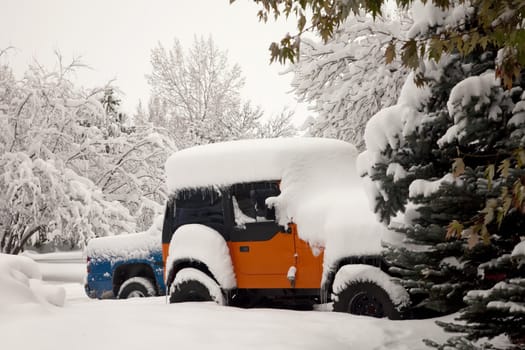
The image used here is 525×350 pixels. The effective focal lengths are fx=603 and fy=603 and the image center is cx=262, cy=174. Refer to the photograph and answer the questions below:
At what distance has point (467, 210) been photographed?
4.98 metres

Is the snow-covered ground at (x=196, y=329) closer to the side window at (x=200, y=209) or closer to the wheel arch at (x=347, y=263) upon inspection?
the wheel arch at (x=347, y=263)

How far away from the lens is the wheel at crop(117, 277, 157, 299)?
33.7 feet

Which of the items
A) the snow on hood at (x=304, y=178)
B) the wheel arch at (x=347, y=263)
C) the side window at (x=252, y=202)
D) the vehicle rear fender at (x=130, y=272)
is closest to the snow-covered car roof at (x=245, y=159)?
the snow on hood at (x=304, y=178)

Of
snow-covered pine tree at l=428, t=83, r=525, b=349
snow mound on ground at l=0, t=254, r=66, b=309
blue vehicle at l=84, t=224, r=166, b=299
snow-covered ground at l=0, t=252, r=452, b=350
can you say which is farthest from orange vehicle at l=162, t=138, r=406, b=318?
snow-covered pine tree at l=428, t=83, r=525, b=349

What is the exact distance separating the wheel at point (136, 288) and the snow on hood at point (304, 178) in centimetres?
253

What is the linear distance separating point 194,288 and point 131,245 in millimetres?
3146

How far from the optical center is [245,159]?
7.88m

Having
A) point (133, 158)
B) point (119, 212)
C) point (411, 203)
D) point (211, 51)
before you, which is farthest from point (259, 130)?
point (411, 203)

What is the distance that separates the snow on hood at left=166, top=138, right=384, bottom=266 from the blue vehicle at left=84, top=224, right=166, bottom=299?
2.31 metres

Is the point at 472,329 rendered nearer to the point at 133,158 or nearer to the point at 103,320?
the point at 103,320

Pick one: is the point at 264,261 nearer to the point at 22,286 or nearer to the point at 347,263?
the point at 347,263

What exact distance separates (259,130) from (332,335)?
30.8 meters

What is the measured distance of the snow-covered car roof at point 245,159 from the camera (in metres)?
7.73

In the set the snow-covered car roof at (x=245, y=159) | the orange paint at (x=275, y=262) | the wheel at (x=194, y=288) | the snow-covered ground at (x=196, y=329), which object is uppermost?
the snow-covered car roof at (x=245, y=159)
